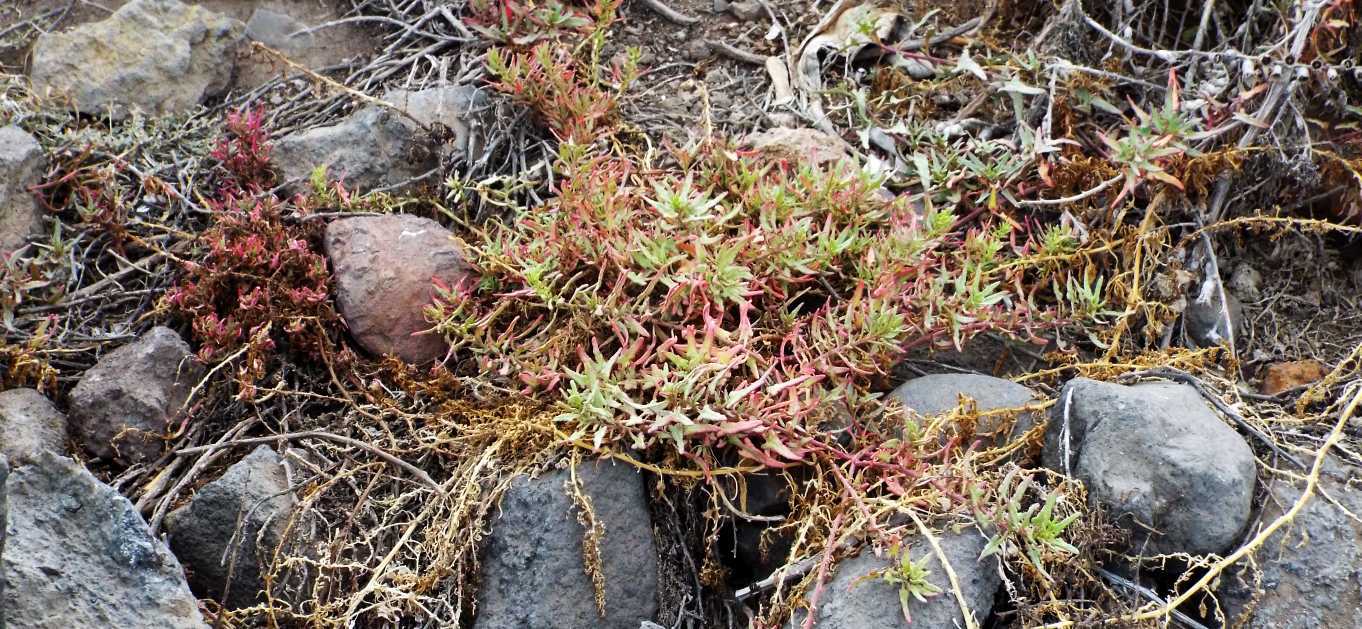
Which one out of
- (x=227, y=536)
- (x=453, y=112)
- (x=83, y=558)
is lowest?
(x=227, y=536)

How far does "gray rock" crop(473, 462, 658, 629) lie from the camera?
2887mm

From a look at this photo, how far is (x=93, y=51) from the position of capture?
4.17 m

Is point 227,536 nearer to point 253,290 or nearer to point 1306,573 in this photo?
point 253,290

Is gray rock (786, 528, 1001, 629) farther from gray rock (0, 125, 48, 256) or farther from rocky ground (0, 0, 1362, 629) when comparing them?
gray rock (0, 125, 48, 256)

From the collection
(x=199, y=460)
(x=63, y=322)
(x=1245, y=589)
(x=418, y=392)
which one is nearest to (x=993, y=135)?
(x=1245, y=589)

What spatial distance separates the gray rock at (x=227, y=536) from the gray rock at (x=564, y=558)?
2.00 ft

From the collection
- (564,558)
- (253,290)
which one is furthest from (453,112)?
(564,558)

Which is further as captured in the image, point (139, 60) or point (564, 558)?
point (139, 60)

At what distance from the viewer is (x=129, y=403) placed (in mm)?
3213

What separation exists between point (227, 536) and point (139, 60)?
2137 mm

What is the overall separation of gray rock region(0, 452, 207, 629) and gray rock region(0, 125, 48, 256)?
4.53ft

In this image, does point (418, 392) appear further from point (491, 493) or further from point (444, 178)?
point (444, 178)

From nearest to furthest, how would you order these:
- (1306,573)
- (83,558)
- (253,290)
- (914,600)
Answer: (83,558) → (914,600) → (1306,573) → (253,290)

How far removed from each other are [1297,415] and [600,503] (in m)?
2.10
